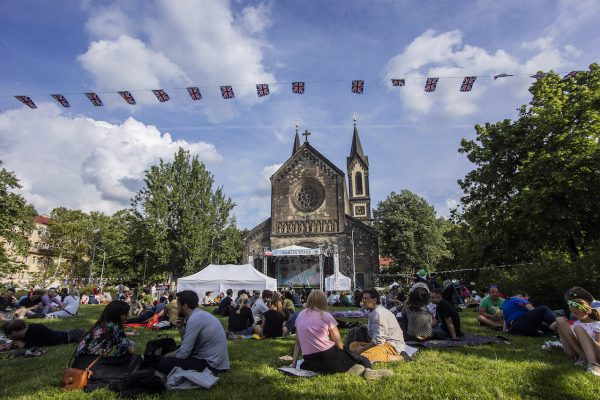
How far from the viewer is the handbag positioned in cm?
456

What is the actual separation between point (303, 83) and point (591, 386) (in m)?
12.2

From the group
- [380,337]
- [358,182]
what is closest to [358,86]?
[380,337]

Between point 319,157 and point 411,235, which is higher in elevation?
point 319,157

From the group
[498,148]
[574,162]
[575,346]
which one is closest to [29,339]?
[575,346]

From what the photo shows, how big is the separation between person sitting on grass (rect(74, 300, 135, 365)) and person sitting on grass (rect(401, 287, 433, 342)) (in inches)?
200

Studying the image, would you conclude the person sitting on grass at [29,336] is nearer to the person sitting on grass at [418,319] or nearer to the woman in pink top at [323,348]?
the woman in pink top at [323,348]

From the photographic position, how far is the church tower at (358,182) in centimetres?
6000

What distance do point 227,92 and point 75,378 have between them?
11.2 m

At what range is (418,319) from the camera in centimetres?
720

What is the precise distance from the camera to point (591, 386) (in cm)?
421

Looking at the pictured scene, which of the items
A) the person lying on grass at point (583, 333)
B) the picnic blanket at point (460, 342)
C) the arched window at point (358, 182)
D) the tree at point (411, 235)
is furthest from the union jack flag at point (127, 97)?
the arched window at point (358, 182)

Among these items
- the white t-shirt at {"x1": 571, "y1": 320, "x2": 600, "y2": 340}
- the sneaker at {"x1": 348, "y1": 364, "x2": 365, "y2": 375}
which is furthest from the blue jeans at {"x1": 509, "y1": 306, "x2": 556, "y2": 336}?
the sneaker at {"x1": 348, "y1": 364, "x2": 365, "y2": 375}

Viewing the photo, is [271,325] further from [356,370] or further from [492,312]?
[492,312]

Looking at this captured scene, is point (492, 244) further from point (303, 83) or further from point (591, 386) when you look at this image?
point (591, 386)
